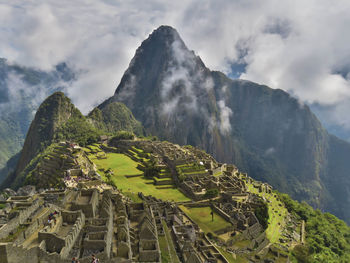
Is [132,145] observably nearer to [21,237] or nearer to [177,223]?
[177,223]

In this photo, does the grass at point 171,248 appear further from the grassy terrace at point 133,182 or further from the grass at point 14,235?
the grass at point 14,235

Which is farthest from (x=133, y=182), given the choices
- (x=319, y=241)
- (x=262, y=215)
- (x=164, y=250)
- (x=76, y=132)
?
(x=76, y=132)

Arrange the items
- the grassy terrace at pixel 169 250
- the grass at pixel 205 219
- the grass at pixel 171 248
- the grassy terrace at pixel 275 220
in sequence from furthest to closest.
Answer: the grassy terrace at pixel 275 220 < the grass at pixel 205 219 < the grass at pixel 171 248 < the grassy terrace at pixel 169 250

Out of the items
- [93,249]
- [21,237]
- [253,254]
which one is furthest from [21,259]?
[253,254]

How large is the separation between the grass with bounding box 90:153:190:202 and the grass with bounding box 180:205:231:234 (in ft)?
14.3

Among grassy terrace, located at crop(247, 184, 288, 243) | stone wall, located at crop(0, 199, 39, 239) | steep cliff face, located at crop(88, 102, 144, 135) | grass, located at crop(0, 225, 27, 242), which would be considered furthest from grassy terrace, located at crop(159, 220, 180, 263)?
steep cliff face, located at crop(88, 102, 144, 135)

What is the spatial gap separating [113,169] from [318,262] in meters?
49.8

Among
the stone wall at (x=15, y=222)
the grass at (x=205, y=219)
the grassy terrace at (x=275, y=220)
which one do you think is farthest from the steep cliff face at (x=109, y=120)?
the stone wall at (x=15, y=222)

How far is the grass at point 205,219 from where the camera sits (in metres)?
39.6

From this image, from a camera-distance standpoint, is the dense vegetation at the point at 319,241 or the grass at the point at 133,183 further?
the grass at the point at 133,183

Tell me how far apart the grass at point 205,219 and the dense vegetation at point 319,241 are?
13.9 meters

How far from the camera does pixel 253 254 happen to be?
3612 centimetres

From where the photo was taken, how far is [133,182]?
5584 centimetres

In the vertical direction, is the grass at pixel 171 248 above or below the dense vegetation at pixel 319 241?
above
